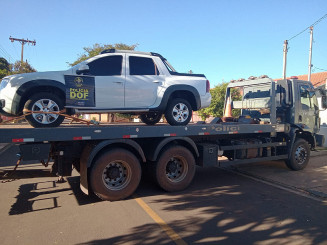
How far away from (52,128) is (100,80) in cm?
149

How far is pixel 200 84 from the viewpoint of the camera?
6609mm

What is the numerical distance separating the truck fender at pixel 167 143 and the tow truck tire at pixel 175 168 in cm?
17

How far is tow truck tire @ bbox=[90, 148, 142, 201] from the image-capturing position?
5.00 m

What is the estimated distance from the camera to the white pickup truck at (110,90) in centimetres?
481

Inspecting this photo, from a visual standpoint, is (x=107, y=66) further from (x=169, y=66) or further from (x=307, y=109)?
(x=307, y=109)

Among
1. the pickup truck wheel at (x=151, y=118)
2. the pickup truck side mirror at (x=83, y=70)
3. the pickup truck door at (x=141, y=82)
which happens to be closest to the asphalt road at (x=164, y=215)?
the pickup truck wheel at (x=151, y=118)

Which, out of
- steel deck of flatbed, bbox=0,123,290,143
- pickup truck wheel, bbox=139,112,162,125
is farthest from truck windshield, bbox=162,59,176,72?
steel deck of flatbed, bbox=0,123,290,143

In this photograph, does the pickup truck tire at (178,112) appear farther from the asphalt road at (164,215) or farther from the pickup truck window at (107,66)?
the asphalt road at (164,215)

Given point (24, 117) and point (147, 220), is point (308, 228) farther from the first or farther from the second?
point (24, 117)

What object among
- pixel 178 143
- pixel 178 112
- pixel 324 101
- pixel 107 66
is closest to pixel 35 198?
pixel 107 66

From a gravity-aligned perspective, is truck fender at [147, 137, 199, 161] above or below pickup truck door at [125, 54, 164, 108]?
below

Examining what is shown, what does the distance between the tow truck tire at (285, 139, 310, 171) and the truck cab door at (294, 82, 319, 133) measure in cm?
51

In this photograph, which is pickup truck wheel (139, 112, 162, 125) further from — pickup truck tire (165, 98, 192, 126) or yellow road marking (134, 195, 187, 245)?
yellow road marking (134, 195, 187, 245)

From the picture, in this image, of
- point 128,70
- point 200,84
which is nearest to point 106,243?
point 128,70
